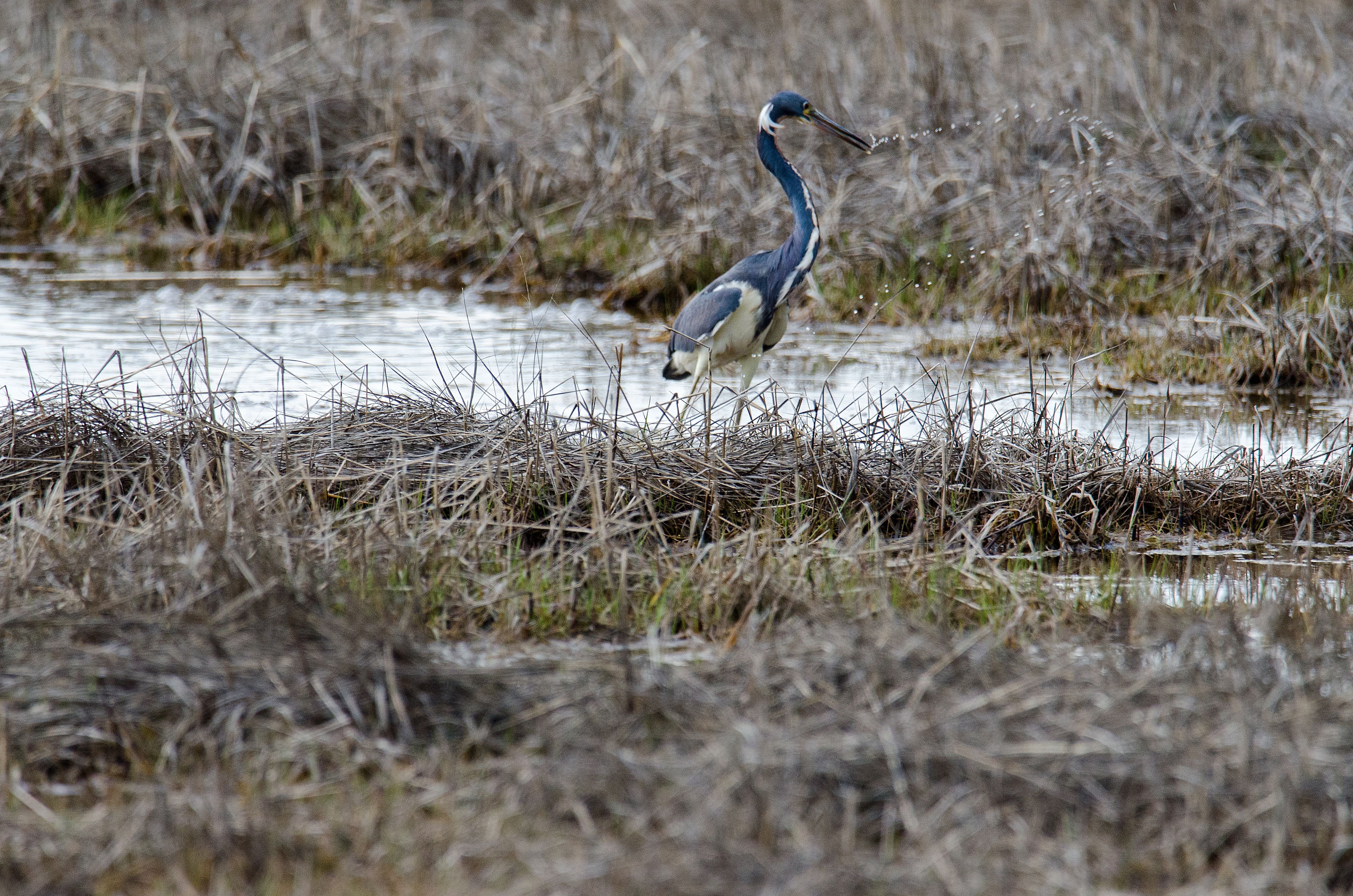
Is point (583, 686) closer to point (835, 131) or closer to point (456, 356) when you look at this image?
point (835, 131)

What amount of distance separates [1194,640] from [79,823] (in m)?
2.12

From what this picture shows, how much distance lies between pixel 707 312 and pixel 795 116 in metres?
1.14

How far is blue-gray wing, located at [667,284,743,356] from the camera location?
18.1 feet

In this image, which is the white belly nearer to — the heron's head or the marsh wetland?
the marsh wetland

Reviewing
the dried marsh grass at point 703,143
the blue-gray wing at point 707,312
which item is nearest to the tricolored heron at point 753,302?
the blue-gray wing at point 707,312

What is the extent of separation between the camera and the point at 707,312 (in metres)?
5.55

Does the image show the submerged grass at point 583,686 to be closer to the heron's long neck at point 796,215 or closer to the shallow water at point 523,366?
the shallow water at point 523,366

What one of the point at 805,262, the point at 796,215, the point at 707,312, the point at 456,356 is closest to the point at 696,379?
the point at 707,312

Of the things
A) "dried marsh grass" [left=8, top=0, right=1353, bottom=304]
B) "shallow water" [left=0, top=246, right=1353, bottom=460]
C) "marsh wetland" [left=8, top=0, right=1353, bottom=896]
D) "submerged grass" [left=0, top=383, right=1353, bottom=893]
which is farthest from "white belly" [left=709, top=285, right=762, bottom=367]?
"dried marsh grass" [left=8, top=0, right=1353, bottom=304]

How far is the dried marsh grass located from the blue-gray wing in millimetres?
2234

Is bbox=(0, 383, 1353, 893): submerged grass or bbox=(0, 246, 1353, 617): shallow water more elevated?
bbox=(0, 246, 1353, 617): shallow water

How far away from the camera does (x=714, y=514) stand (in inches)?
163

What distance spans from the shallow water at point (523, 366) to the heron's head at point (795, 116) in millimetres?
878

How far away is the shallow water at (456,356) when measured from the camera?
539cm
